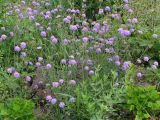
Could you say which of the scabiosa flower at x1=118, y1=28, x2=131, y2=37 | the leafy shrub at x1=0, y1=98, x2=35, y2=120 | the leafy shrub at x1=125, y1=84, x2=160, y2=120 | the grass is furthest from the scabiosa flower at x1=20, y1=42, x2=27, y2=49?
the leafy shrub at x1=125, y1=84, x2=160, y2=120

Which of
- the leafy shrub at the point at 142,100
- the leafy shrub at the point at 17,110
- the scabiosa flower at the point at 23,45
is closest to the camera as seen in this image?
the leafy shrub at the point at 17,110

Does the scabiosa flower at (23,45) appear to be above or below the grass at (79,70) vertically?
above

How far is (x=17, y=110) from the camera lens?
114 inches

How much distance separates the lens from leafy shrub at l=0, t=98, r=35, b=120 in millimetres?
2898

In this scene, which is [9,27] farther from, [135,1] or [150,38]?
[135,1]

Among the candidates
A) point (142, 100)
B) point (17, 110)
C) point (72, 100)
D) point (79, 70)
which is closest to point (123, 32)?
point (79, 70)

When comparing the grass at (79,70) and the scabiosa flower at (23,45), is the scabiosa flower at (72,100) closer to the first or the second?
the grass at (79,70)

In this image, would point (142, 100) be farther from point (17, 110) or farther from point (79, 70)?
point (17, 110)

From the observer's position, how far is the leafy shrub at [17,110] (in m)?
2.90

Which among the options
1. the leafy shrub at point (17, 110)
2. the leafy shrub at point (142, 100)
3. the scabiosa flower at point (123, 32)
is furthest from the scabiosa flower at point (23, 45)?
the leafy shrub at point (142, 100)

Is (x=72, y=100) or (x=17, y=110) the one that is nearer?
(x=17, y=110)

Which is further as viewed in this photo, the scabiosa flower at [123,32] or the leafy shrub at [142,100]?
the scabiosa flower at [123,32]

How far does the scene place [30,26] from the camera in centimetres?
396

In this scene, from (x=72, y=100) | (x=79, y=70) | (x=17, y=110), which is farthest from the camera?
(x=79, y=70)
